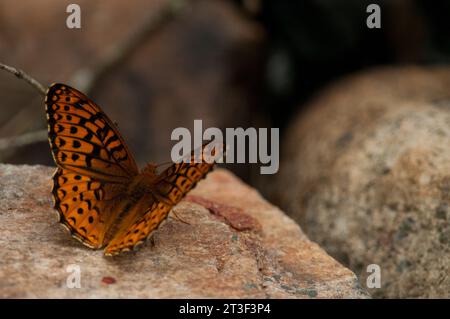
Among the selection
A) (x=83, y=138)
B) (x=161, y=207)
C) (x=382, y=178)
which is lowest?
(x=161, y=207)

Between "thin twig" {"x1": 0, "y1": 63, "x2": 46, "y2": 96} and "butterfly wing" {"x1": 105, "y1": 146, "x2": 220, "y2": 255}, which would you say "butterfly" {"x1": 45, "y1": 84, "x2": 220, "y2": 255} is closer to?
"butterfly wing" {"x1": 105, "y1": 146, "x2": 220, "y2": 255}

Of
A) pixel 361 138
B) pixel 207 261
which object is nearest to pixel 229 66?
pixel 361 138

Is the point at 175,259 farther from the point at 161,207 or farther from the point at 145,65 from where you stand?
the point at 145,65

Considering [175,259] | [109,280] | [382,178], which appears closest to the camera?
[109,280]

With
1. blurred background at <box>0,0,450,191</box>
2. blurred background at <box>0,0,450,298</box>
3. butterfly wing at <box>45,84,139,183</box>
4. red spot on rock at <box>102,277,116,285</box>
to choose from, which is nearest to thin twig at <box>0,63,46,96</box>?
butterfly wing at <box>45,84,139,183</box>

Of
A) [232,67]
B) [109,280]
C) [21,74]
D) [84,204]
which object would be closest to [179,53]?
[232,67]

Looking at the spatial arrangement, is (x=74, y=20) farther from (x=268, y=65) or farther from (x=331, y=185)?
(x=331, y=185)

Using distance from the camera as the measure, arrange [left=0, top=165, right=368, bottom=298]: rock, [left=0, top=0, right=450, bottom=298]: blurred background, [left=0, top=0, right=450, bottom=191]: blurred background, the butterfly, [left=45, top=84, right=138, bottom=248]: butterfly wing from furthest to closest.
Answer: [left=0, top=0, right=450, bottom=191]: blurred background, [left=0, top=0, right=450, bottom=298]: blurred background, [left=45, top=84, right=138, bottom=248]: butterfly wing, the butterfly, [left=0, top=165, right=368, bottom=298]: rock
